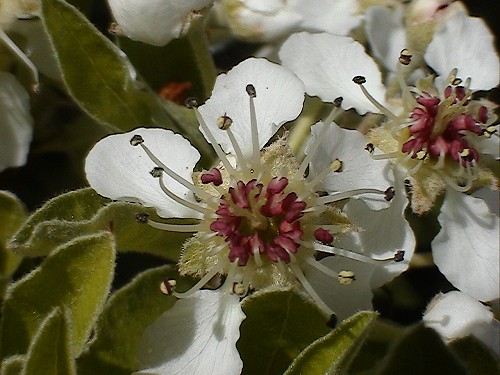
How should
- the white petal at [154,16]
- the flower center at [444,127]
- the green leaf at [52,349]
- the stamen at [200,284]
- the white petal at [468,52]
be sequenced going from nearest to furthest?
the green leaf at [52,349] < the stamen at [200,284] < the white petal at [154,16] < the flower center at [444,127] < the white petal at [468,52]

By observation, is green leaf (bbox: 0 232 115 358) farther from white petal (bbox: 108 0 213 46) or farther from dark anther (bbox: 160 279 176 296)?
white petal (bbox: 108 0 213 46)

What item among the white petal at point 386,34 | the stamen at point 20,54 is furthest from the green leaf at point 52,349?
the white petal at point 386,34

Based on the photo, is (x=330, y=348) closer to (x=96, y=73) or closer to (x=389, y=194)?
(x=389, y=194)

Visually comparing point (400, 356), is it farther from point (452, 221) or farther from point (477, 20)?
point (477, 20)

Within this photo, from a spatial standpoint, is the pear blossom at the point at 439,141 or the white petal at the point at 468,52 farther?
the white petal at the point at 468,52

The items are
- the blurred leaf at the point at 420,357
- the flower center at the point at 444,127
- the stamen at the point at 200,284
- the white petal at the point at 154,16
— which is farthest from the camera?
the flower center at the point at 444,127

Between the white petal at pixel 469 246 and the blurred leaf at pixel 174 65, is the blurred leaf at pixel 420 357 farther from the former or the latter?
the blurred leaf at pixel 174 65
